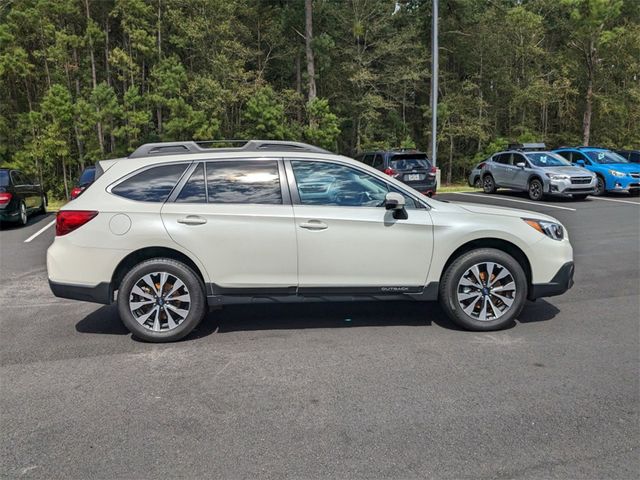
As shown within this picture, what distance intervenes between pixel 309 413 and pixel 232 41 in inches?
1116

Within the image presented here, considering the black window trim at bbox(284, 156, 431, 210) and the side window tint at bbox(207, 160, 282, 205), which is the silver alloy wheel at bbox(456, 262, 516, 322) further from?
the side window tint at bbox(207, 160, 282, 205)

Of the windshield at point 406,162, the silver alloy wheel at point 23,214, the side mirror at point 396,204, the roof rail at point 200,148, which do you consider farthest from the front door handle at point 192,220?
the windshield at point 406,162

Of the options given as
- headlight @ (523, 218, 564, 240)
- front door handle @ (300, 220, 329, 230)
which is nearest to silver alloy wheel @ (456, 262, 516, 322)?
headlight @ (523, 218, 564, 240)

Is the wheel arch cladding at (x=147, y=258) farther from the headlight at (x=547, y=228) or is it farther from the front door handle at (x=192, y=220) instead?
the headlight at (x=547, y=228)

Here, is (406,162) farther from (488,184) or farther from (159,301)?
(159,301)

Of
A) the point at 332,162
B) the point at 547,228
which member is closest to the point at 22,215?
the point at 332,162

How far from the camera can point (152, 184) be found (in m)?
5.20

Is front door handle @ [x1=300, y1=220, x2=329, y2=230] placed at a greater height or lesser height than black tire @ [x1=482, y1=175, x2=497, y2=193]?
greater

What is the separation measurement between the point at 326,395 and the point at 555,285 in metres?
2.70

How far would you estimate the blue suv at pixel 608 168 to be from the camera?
1756 cm

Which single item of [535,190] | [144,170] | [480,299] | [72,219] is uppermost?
[144,170]

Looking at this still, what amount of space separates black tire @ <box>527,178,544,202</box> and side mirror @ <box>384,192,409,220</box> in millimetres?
13427

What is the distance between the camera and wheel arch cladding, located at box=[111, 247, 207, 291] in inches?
200

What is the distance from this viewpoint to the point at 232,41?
95.6 feet
